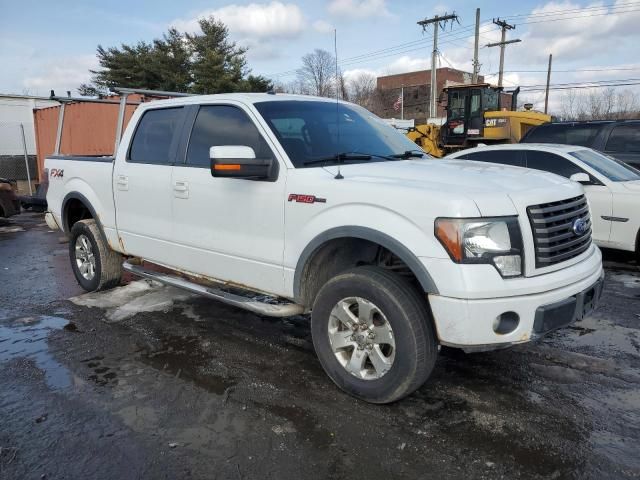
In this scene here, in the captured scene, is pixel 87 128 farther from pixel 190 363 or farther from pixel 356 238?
pixel 356 238

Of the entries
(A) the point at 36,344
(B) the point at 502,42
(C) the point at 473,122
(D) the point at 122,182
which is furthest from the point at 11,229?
(B) the point at 502,42

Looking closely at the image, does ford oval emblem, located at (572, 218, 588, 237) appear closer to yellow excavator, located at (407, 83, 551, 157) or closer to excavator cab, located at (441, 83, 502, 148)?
yellow excavator, located at (407, 83, 551, 157)

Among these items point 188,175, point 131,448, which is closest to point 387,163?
point 188,175

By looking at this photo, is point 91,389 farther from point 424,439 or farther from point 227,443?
point 424,439

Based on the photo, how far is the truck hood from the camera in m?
2.98

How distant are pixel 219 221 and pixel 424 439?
2.22 m

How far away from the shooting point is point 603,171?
700 cm

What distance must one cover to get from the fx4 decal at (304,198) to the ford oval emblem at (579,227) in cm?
161

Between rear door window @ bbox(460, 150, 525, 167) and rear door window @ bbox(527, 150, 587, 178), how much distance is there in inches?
4.8

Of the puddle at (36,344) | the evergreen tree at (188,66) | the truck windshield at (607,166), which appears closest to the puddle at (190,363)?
the puddle at (36,344)

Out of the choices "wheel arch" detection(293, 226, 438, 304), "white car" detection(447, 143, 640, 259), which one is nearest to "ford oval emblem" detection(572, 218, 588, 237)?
"wheel arch" detection(293, 226, 438, 304)

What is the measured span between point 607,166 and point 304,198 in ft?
18.0

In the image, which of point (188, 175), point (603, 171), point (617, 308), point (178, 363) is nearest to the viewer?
point (178, 363)

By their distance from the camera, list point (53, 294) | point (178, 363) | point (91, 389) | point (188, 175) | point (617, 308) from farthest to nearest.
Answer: point (53, 294)
point (617, 308)
point (188, 175)
point (178, 363)
point (91, 389)
